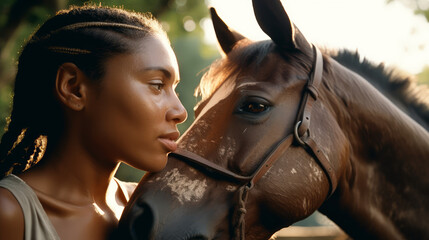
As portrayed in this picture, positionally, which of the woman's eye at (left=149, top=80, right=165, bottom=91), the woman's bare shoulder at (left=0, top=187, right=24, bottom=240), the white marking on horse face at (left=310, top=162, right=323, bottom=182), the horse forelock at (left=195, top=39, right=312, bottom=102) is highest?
the woman's eye at (left=149, top=80, right=165, bottom=91)

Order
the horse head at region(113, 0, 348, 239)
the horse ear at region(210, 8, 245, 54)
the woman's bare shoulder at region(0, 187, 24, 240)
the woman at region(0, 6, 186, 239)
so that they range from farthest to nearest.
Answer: the horse ear at region(210, 8, 245, 54) → the horse head at region(113, 0, 348, 239) → the woman at region(0, 6, 186, 239) → the woman's bare shoulder at region(0, 187, 24, 240)

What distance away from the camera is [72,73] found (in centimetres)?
150

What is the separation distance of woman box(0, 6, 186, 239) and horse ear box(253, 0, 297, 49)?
2.37 feet

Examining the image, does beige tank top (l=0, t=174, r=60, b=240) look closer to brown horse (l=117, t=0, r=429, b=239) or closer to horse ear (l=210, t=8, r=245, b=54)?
brown horse (l=117, t=0, r=429, b=239)

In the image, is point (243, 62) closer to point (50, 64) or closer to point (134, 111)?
point (134, 111)

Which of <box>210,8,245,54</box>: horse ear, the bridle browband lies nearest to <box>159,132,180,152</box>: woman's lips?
the bridle browband

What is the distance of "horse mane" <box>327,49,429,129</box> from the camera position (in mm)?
2650

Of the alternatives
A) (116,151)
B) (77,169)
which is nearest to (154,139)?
(116,151)

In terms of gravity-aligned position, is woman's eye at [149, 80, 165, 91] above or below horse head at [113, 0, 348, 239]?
above

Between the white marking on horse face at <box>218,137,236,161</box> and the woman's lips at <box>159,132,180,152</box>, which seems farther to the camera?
the white marking on horse face at <box>218,137,236,161</box>

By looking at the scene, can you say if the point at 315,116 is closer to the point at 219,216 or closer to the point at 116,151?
the point at 219,216

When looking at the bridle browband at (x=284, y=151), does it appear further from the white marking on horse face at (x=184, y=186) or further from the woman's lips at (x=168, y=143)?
the woman's lips at (x=168, y=143)

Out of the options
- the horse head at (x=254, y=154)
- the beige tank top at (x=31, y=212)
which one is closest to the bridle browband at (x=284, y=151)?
the horse head at (x=254, y=154)

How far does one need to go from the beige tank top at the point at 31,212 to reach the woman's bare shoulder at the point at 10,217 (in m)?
0.01
